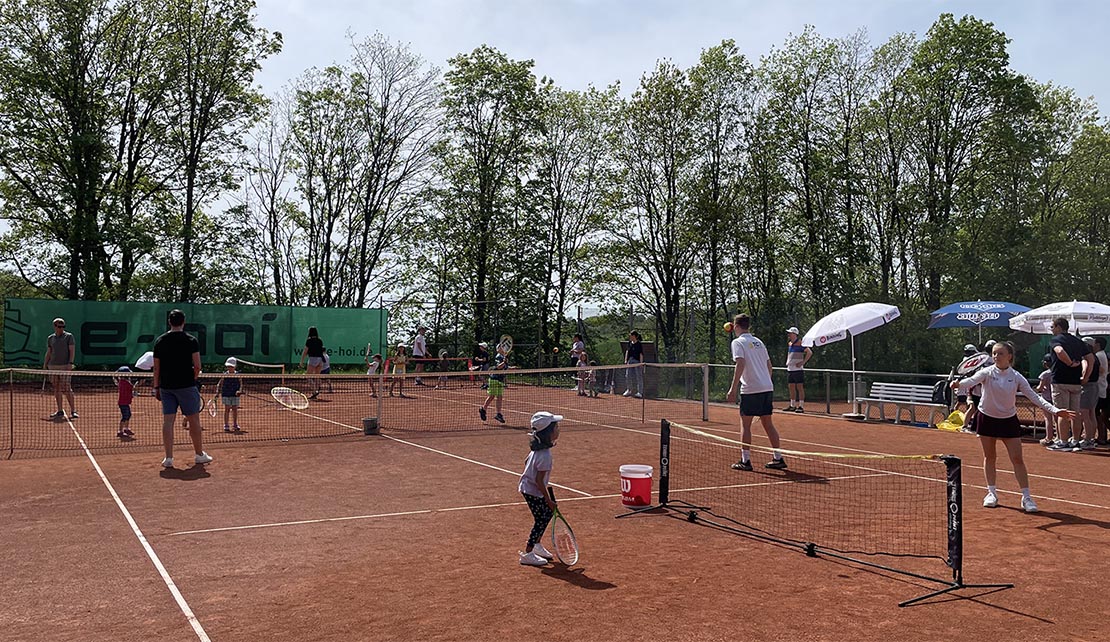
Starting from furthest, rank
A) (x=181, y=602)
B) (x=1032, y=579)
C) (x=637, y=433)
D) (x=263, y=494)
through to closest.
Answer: (x=637, y=433) → (x=263, y=494) → (x=1032, y=579) → (x=181, y=602)

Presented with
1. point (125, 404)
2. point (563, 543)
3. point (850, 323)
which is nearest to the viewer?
point (563, 543)

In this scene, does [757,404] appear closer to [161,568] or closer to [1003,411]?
[1003,411]

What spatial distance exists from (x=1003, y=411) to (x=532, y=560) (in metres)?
5.30

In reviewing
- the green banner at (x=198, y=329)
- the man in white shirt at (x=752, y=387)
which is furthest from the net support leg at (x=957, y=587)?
the green banner at (x=198, y=329)

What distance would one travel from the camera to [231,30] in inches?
1446

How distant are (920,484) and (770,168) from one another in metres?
31.1

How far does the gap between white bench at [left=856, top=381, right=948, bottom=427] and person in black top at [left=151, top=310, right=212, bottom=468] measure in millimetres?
14647

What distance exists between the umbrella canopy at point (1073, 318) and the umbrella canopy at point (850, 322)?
266 centimetres

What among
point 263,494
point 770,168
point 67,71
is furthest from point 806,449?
point 67,71

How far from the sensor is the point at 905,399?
19.7m

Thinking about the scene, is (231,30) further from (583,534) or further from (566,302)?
(583,534)

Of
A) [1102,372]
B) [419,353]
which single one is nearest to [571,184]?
[419,353]

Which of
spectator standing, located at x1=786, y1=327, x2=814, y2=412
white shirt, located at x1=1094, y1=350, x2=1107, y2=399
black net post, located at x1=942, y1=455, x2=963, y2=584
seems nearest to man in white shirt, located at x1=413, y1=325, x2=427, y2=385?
spectator standing, located at x1=786, y1=327, x2=814, y2=412

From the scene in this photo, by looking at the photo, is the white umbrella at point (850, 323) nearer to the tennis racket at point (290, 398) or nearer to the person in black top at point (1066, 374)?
the person in black top at point (1066, 374)
